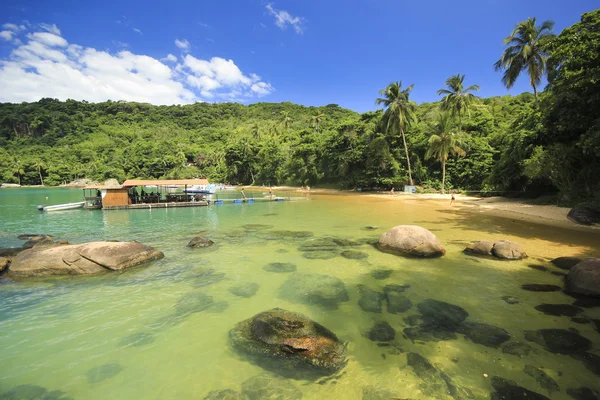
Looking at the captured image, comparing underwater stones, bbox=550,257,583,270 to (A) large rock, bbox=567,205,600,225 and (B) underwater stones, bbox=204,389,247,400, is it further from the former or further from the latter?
(B) underwater stones, bbox=204,389,247,400

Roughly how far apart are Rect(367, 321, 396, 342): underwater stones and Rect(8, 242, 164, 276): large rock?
8810 mm

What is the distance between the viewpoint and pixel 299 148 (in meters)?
59.9

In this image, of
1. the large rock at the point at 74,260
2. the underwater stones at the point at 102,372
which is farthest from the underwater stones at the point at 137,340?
the large rock at the point at 74,260

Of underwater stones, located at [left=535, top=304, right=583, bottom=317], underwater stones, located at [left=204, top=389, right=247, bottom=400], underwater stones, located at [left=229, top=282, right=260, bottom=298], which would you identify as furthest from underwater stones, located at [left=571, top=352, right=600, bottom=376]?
underwater stones, located at [left=229, top=282, right=260, bottom=298]

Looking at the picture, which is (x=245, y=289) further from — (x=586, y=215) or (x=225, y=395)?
(x=586, y=215)

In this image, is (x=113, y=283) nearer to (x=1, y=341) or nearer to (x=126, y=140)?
(x=1, y=341)

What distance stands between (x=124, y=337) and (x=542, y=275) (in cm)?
1142

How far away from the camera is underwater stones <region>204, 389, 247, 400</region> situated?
4.14m

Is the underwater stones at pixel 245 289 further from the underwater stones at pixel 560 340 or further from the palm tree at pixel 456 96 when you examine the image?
the palm tree at pixel 456 96

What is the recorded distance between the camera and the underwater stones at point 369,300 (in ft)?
22.7

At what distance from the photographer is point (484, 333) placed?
18.4 feet

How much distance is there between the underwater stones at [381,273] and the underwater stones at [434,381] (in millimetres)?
4087

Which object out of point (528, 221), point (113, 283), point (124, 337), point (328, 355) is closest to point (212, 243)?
point (113, 283)

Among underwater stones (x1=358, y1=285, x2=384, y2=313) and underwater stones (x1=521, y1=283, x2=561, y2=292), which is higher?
underwater stones (x1=521, y1=283, x2=561, y2=292)
